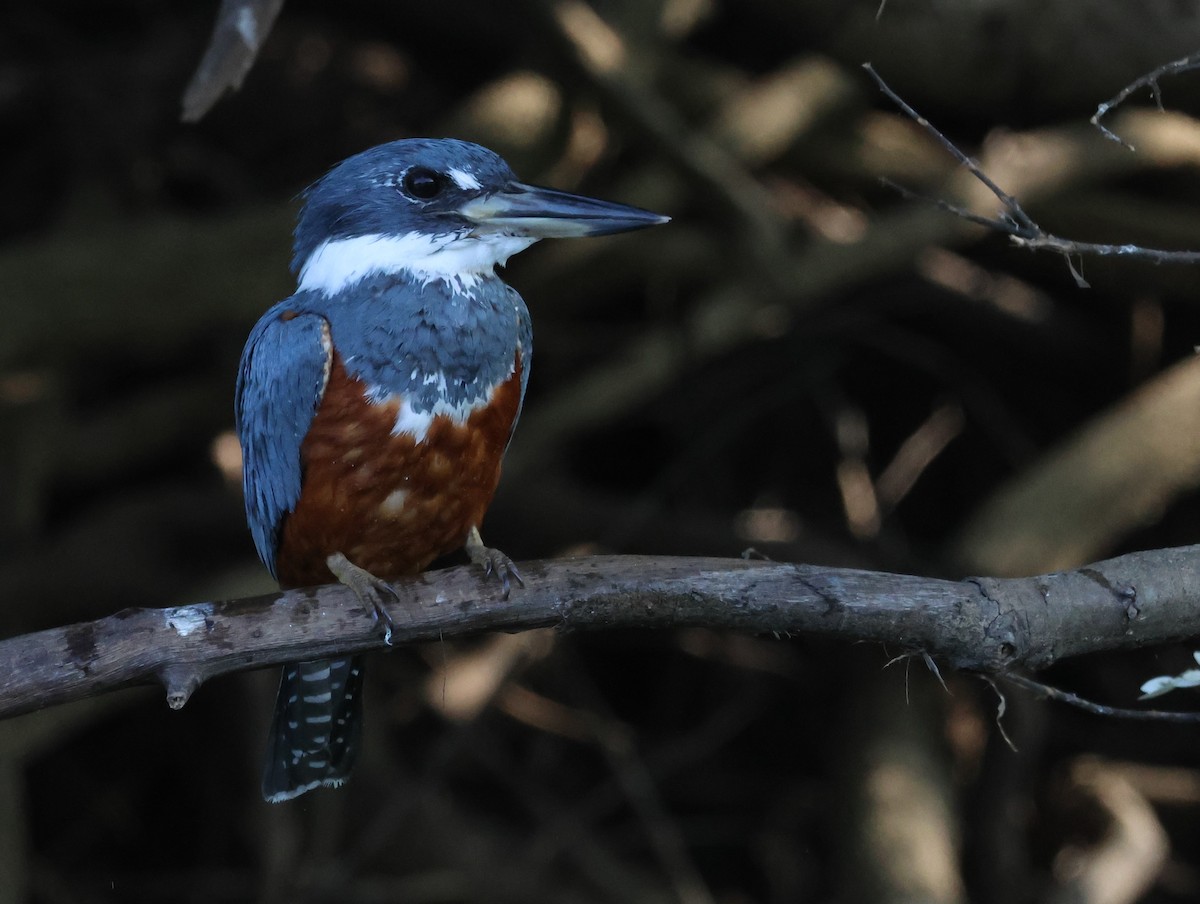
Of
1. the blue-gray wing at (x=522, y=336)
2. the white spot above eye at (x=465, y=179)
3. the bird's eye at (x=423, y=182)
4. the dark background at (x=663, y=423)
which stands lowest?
the dark background at (x=663, y=423)

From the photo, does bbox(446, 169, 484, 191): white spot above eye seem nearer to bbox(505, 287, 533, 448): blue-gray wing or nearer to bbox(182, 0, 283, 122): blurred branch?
bbox(505, 287, 533, 448): blue-gray wing

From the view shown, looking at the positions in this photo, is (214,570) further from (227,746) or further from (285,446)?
(285,446)

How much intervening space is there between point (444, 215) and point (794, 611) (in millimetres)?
876

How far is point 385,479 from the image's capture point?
2.08m

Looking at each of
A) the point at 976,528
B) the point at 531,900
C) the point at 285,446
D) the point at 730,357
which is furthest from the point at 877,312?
the point at 285,446

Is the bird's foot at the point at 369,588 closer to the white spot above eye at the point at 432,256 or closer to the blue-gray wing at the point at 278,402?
the blue-gray wing at the point at 278,402

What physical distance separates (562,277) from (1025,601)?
81.2 inches

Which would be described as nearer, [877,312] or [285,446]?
[285,446]

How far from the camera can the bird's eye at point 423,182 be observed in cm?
217

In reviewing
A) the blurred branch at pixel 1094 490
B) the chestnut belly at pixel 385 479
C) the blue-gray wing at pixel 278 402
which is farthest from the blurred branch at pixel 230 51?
the blurred branch at pixel 1094 490

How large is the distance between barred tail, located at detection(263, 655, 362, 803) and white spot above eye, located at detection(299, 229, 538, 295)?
2.12 feet

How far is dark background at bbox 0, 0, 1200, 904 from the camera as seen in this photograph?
3.23 metres

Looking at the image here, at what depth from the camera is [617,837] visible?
3900 mm

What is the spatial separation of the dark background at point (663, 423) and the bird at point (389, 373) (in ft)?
2.89
